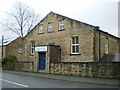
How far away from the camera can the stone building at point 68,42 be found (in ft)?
71.1

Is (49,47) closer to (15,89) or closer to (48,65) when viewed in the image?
(48,65)

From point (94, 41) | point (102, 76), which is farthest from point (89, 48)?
point (102, 76)

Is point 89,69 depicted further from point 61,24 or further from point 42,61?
point 61,24

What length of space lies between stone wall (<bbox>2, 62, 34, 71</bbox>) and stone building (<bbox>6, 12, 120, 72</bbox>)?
3.11 feet

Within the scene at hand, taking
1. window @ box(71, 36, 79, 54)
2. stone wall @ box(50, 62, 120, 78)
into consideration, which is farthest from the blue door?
window @ box(71, 36, 79, 54)

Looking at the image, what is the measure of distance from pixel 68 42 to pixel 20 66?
27.1 ft

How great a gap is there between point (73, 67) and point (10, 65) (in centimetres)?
1360

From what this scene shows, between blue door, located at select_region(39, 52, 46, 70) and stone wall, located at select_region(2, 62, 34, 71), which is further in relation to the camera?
stone wall, located at select_region(2, 62, 34, 71)

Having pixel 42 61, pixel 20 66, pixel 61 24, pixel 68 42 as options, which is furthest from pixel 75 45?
pixel 20 66

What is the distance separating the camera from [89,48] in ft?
70.6

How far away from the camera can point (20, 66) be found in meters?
26.4

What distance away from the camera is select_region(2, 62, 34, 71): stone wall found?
24594mm

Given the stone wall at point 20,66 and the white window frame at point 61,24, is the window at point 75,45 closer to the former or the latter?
the white window frame at point 61,24

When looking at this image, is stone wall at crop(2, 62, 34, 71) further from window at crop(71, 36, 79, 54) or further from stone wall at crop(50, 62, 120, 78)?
window at crop(71, 36, 79, 54)
